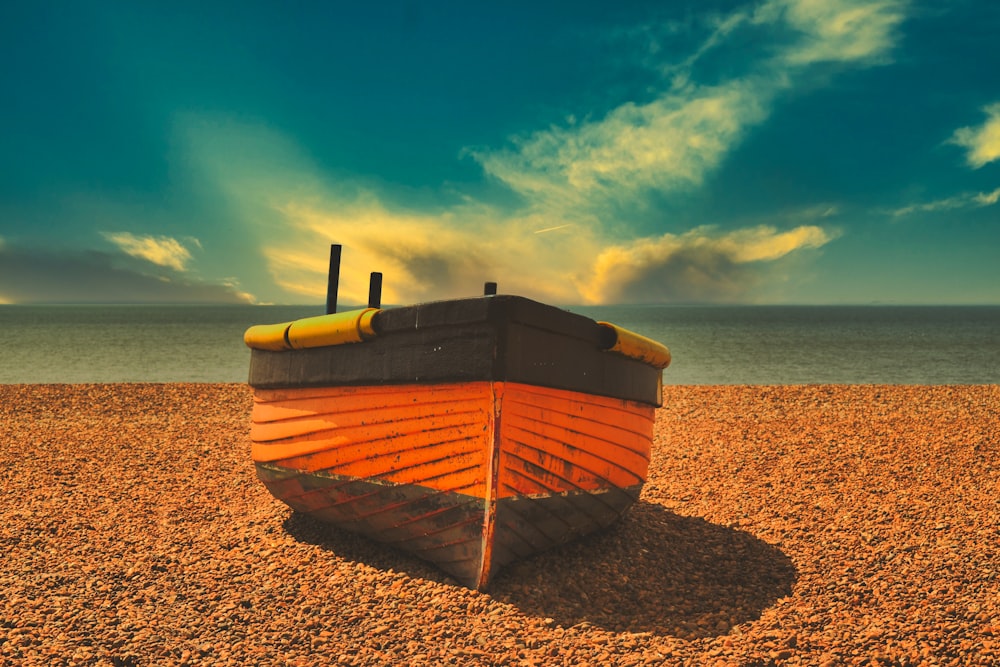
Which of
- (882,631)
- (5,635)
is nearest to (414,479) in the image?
(5,635)

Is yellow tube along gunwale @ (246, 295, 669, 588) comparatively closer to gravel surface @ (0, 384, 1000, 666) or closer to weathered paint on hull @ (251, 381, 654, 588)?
weathered paint on hull @ (251, 381, 654, 588)

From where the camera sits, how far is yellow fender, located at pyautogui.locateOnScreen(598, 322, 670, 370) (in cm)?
534

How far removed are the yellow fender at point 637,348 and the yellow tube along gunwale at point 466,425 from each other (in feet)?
0.09

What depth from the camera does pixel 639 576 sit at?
208 inches

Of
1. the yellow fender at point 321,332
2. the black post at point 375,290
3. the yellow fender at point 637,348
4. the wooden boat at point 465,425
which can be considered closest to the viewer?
the wooden boat at point 465,425

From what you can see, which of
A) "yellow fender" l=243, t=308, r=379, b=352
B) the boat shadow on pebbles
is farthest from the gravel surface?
"yellow fender" l=243, t=308, r=379, b=352

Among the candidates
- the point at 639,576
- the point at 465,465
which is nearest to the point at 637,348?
the point at 639,576

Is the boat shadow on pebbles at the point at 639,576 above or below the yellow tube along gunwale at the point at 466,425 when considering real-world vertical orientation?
below

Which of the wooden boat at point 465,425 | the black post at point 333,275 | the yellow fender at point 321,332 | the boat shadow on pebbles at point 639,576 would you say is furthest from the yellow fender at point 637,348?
the black post at point 333,275

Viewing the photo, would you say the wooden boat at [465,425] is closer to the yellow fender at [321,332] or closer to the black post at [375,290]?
the yellow fender at [321,332]

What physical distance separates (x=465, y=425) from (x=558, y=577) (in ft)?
4.91

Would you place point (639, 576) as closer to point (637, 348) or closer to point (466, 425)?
point (637, 348)

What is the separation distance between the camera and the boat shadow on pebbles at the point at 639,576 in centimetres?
459

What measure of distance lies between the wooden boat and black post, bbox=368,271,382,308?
1.33 metres
